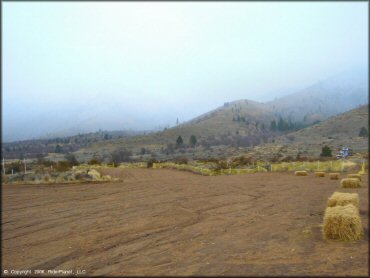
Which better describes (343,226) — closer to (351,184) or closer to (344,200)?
(344,200)

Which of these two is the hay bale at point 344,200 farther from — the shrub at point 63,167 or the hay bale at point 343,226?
the shrub at point 63,167

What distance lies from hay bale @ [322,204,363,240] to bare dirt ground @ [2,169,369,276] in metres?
0.25

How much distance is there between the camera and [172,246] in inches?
364

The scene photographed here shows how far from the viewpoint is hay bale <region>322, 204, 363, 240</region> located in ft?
29.5

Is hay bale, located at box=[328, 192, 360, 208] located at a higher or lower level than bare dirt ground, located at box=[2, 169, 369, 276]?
higher

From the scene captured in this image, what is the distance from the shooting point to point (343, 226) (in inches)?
355

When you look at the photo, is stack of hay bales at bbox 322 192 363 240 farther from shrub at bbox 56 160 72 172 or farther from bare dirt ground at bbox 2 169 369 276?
shrub at bbox 56 160 72 172

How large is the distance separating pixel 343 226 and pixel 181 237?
162 inches

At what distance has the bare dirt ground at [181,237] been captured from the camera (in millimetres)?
7555

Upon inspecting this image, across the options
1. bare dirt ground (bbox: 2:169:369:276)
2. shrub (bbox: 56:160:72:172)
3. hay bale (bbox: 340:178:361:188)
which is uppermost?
shrub (bbox: 56:160:72:172)

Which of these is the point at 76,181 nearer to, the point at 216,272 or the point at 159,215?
the point at 159,215

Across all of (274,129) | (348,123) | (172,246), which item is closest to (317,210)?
(172,246)

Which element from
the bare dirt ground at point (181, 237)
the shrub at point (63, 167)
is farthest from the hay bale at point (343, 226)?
the shrub at point (63, 167)

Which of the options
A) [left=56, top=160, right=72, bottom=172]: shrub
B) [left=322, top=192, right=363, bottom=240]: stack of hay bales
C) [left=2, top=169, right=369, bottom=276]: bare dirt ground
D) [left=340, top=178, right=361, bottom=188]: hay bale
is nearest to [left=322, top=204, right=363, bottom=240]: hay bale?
[left=322, top=192, right=363, bottom=240]: stack of hay bales
